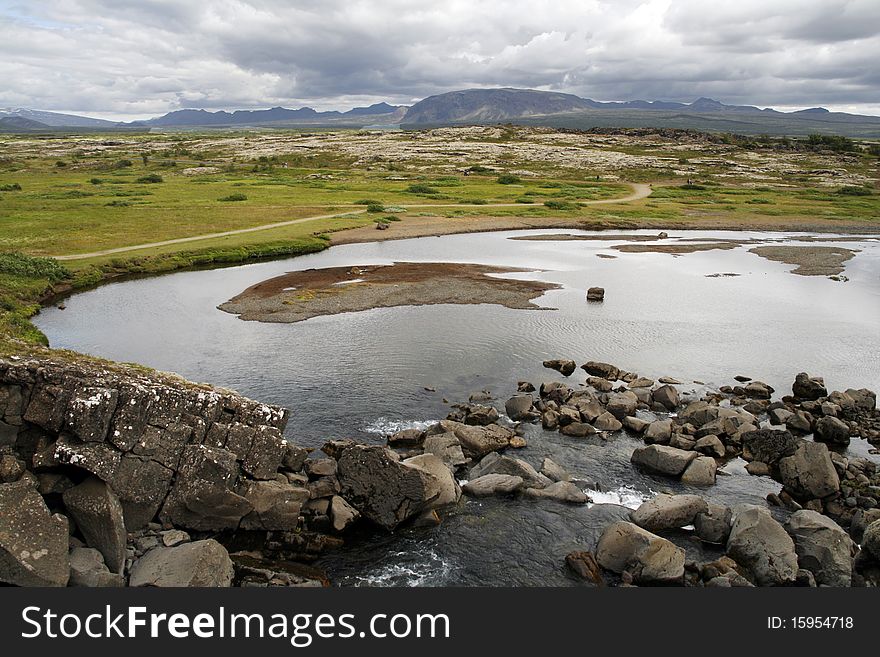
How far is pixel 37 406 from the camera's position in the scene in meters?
21.0

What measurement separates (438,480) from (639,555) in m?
7.77

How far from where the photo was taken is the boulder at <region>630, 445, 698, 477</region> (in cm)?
2808

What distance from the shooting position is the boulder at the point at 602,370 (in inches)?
1580

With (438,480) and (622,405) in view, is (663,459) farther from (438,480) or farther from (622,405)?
(438,480)

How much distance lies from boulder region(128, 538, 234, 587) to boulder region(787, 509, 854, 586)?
61.9ft

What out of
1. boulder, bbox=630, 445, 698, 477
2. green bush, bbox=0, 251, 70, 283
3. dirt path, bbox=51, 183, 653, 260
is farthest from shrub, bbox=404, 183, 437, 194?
boulder, bbox=630, 445, 698, 477

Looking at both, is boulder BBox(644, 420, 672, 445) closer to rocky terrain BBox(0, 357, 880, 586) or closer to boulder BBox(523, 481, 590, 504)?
rocky terrain BBox(0, 357, 880, 586)

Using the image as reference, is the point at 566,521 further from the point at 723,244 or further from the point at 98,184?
the point at 98,184

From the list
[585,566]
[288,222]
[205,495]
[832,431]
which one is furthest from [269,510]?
[288,222]

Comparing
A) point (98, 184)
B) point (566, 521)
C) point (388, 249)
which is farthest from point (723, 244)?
point (98, 184)

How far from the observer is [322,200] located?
389 feet

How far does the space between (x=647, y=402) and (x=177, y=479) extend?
25009 millimetres

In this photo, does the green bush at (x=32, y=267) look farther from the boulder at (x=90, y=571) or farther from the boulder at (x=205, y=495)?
the boulder at (x=90, y=571)

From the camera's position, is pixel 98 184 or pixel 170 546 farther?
pixel 98 184
